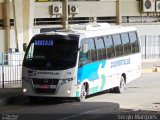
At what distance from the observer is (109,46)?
72.6 ft

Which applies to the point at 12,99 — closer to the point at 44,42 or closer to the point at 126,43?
the point at 44,42

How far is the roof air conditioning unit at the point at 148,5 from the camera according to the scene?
4216cm

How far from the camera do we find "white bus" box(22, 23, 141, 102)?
62.4 ft

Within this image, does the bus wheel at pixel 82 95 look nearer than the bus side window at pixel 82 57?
No

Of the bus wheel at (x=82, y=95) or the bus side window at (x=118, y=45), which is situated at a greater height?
the bus side window at (x=118, y=45)

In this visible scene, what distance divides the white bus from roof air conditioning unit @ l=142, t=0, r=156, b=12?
68.2ft

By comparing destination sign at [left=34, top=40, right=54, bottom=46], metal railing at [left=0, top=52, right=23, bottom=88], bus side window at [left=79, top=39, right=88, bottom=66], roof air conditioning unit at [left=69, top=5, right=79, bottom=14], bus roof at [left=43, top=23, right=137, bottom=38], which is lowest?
metal railing at [left=0, top=52, right=23, bottom=88]

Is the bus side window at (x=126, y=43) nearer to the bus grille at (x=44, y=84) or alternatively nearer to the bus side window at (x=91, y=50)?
the bus side window at (x=91, y=50)

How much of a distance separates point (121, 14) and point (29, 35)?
8.30 meters

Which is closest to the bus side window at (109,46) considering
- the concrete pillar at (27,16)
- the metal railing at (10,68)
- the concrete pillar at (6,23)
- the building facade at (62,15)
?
the metal railing at (10,68)

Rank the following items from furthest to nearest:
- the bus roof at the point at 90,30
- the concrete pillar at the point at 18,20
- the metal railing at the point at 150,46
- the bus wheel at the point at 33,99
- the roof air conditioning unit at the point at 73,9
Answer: the metal railing at the point at 150,46, the roof air conditioning unit at the point at 73,9, the concrete pillar at the point at 18,20, the bus roof at the point at 90,30, the bus wheel at the point at 33,99

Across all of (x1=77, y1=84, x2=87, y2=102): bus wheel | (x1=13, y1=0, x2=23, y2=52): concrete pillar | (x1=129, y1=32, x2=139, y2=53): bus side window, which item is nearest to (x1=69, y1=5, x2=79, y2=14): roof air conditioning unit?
(x1=13, y1=0, x2=23, y2=52): concrete pillar

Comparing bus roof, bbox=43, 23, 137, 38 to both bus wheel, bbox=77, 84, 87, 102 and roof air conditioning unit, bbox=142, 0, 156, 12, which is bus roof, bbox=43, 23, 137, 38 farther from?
roof air conditioning unit, bbox=142, 0, 156, 12

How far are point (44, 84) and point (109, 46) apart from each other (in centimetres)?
403
